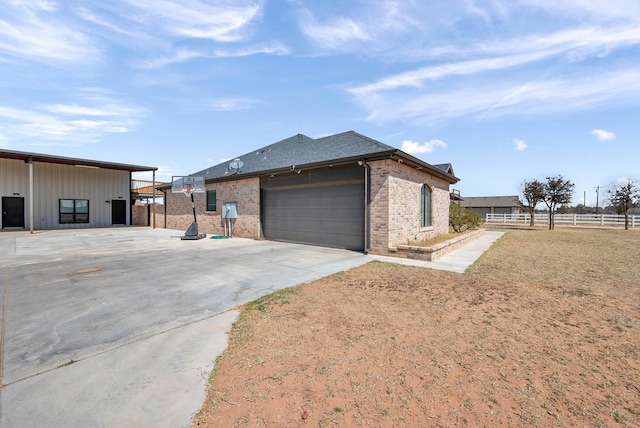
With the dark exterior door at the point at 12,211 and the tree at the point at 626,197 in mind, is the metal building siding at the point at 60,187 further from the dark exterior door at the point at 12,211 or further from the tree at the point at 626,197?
the tree at the point at 626,197

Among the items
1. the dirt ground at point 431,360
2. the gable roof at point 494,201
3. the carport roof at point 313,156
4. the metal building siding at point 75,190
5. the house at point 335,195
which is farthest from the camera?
the gable roof at point 494,201

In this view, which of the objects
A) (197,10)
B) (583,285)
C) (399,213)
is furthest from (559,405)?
(197,10)

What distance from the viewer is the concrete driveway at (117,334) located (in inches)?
89.9

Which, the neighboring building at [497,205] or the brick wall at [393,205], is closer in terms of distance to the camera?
the brick wall at [393,205]

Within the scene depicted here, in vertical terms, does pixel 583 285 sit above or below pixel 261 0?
below

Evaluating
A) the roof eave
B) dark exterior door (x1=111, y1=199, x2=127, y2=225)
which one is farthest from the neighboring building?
dark exterior door (x1=111, y1=199, x2=127, y2=225)

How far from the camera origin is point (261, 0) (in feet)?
26.1

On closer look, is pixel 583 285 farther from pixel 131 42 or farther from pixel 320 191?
pixel 131 42

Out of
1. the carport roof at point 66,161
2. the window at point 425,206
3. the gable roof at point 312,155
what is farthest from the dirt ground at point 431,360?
the carport roof at point 66,161

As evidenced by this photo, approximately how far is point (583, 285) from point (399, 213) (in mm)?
5410

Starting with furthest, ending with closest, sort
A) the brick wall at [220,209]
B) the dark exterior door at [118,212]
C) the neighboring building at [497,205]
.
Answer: the neighboring building at [497,205], the dark exterior door at [118,212], the brick wall at [220,209]

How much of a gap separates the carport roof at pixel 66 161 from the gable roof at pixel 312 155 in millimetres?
7932

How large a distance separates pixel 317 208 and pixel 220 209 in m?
8.04

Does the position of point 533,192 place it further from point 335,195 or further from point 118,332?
point 118,332
